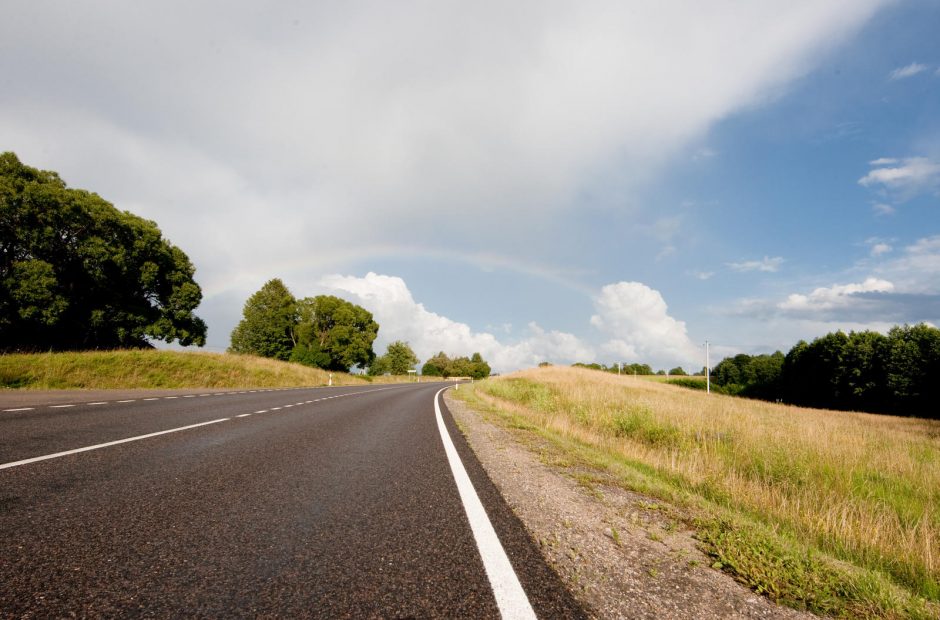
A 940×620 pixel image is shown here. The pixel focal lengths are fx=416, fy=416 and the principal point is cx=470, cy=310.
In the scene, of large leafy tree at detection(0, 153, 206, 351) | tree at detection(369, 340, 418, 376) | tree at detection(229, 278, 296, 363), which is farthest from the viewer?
tree at detection(369, 340, 418, 376)

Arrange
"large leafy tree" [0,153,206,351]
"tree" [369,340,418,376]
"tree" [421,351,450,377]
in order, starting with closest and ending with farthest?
"large leafy tree" [0,153,206,351] < "tree" [369,340,418,376] < "tree" [421,351,450,377]

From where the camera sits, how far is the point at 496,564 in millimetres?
2613

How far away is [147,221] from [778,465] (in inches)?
1659

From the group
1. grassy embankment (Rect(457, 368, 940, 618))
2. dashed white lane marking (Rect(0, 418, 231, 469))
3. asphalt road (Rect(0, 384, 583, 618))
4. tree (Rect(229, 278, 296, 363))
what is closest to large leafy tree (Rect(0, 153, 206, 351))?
tree (Rect(229, 278, 296, 363))

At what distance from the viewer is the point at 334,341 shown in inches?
2286

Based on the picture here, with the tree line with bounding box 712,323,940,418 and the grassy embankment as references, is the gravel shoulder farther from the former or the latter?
the tree line with bounding box 712,323,940,418

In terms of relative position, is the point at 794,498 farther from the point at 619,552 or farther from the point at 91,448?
the point at 91,448

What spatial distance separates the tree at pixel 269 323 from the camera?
5825cm

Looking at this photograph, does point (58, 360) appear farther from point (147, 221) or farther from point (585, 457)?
point (585, 457)

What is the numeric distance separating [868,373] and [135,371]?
68876mm

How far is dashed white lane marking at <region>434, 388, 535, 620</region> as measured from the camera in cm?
211

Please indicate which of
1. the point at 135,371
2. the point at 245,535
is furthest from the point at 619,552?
the point at 135,371

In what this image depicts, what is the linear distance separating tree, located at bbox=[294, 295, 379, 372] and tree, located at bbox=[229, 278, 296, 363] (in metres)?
1.63

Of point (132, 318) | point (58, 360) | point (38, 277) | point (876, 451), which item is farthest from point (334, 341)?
point (876, 451)
